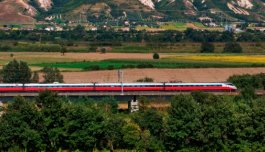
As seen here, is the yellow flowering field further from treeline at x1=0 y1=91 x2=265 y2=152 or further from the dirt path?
treeline at x1=0 y1=91 x2=265 y2=152

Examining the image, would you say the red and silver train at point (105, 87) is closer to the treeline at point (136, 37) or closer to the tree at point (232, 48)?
the tree at point (232, 48)

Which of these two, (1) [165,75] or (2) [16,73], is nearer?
(2) [16,73]

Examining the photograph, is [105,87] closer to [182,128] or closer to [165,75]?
[165,75]

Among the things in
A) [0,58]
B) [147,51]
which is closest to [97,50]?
[147,51]

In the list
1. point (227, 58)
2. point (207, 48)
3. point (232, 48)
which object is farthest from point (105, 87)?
point (232, 48)

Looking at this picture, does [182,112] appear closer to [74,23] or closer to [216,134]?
[216,134]

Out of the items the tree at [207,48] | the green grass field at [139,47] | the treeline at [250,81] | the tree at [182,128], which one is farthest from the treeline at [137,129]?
the tree at [207,48]
